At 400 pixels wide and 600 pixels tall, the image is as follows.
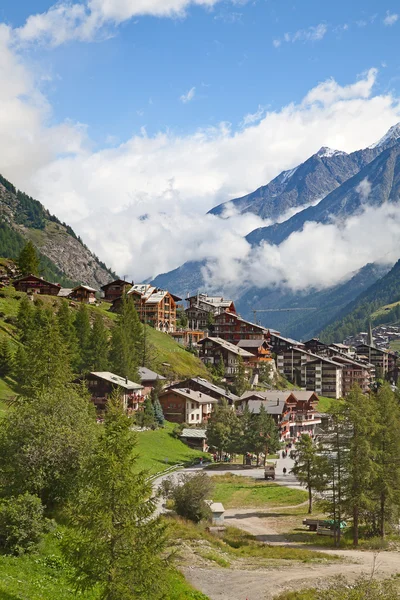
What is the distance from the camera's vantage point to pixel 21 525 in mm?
36062

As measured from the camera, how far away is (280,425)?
5433 inches

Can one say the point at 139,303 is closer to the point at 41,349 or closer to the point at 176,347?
the point at 176,347

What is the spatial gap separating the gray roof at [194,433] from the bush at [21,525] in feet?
255

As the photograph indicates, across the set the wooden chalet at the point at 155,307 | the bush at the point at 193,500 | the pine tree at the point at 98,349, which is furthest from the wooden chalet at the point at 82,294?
the bush at the point at 193,500

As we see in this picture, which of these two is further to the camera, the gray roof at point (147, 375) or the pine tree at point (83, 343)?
the gray roof at point (147, 375)

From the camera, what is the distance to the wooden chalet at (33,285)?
157m

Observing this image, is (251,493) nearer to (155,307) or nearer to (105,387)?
(105,387)

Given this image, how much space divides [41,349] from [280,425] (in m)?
76.4

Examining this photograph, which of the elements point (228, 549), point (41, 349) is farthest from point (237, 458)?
point (228, 549)

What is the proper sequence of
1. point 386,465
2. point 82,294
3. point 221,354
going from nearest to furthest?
point 386,465 → point 221,354 → point 82,294

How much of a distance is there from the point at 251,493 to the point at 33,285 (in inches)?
3712

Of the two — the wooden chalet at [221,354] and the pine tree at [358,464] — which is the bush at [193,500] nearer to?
the pine tree at [358,464]

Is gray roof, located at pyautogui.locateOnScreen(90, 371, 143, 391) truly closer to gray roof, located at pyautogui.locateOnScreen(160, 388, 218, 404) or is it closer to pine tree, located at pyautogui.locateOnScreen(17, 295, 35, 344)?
gray roof, located at pyautogui.locateOnScreen(160, 388, 218, 404)

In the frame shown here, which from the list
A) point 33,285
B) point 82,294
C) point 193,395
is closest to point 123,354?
point 193,395
